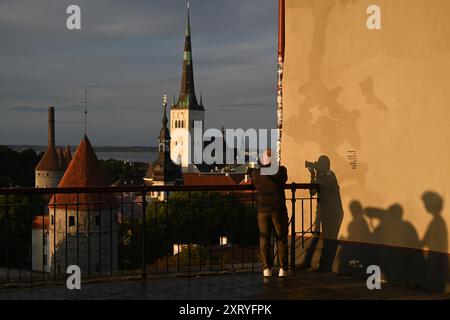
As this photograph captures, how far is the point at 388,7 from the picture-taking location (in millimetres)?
6277

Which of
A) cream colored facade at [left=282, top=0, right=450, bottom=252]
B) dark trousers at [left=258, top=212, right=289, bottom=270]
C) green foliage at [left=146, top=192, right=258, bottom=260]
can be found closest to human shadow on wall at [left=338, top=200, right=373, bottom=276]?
cream colored facade at [left=282, top=0, right=450, bottom=252]

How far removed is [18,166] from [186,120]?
73302mm

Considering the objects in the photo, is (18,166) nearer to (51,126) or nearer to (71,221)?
(51,126)

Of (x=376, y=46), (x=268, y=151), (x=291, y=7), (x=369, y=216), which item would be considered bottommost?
(x=369, y=216)

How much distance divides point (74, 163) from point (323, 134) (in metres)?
33.1

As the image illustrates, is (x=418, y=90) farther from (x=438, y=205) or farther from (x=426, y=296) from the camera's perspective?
(x=426, y=296)

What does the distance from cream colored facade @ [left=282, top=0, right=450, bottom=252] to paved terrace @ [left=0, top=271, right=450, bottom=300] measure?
25.0 inches

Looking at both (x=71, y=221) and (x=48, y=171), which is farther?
(x=48, y=171)

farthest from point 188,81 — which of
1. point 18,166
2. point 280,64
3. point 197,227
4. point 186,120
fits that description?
point 280,64

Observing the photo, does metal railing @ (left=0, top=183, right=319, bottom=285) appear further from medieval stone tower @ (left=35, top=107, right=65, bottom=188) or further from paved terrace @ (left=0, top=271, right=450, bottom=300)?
medieval stone tower @ (left=35, top=107, right=65, bottom=188)

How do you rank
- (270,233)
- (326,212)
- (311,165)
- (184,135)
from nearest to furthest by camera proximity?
1. (270,233)
2. (326,212)
3. (311,165)
4. (184,135)

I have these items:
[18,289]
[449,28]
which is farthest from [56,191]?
[449,28]

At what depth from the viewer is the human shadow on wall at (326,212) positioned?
704 centimetres

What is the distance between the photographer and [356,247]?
6719 mm
